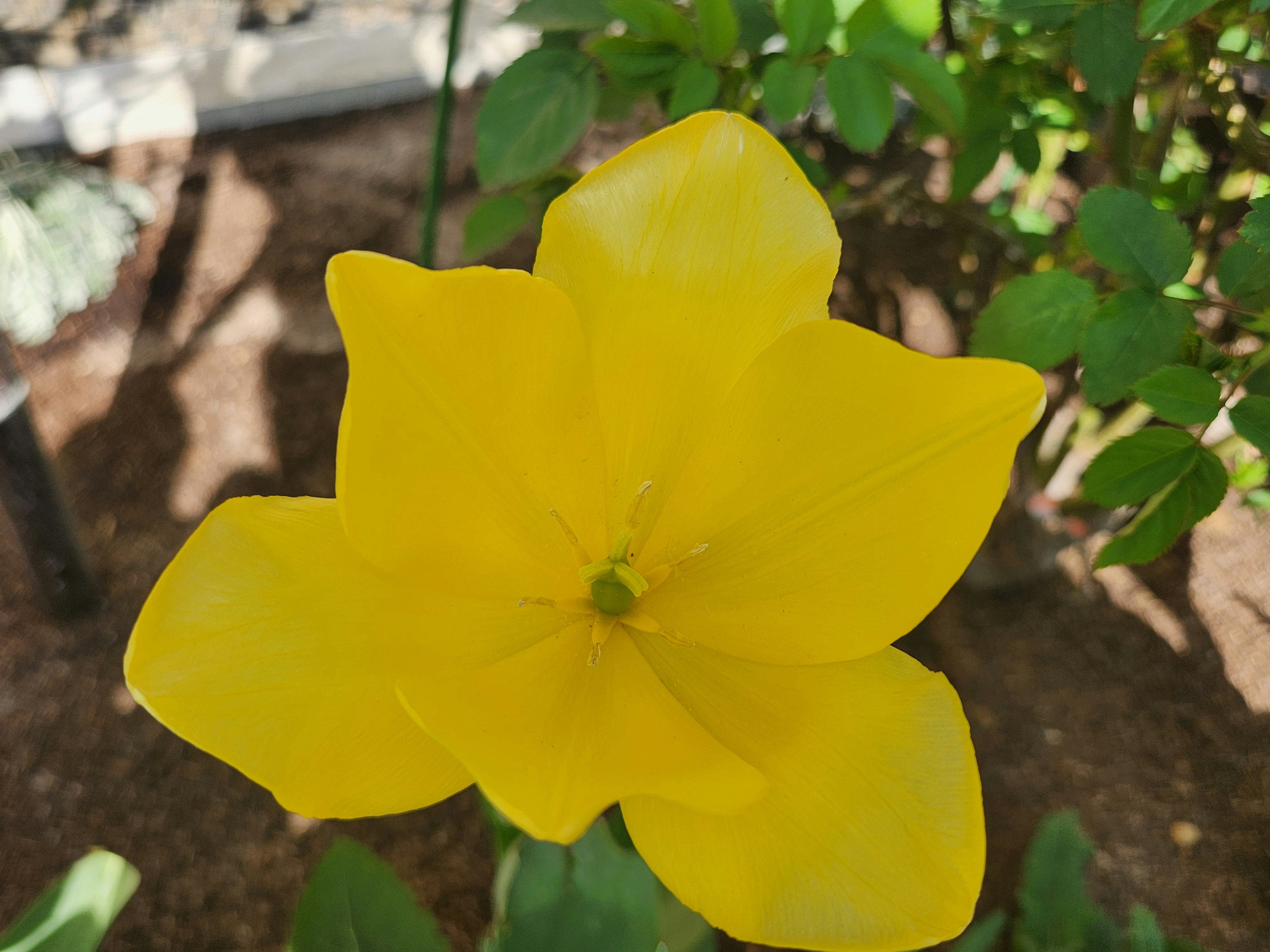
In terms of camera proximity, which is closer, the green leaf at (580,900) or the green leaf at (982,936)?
the green leaf at (580,900)

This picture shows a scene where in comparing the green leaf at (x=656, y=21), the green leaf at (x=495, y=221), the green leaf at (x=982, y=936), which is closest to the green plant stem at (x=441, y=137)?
the green leaf at (x=495, y=221)

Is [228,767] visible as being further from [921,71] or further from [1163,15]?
[1163,15]

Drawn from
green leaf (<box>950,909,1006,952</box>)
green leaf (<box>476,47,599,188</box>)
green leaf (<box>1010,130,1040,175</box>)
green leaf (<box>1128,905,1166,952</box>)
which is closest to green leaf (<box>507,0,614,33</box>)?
green leaf (<box>476,47,599,188</box>)

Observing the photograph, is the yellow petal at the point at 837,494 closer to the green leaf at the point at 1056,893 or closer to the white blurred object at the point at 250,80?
the green leaf at the point at 1056,893

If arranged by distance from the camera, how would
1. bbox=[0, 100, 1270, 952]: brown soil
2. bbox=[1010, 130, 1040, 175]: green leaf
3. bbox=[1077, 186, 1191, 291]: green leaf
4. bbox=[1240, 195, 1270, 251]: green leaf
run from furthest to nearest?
bbox=[0, 100, 1270, 952]: brown soil
bbox=[1010, 130, 1040, 175]: green leaf
bbox=[1077, 186, 1191, 291]: green leaf
bbox=[1240, 195, 1270, 251]: green leaf

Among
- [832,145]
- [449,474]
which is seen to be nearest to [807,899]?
[449,474]

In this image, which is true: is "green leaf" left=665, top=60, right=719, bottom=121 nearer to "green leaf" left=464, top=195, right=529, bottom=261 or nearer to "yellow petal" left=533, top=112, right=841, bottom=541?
"yellow petal" left=533, top=112, right=841, bottom=541
